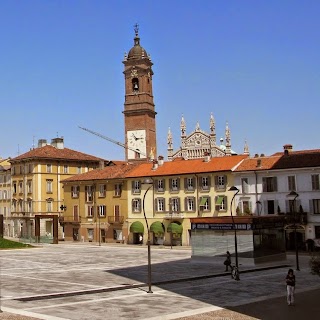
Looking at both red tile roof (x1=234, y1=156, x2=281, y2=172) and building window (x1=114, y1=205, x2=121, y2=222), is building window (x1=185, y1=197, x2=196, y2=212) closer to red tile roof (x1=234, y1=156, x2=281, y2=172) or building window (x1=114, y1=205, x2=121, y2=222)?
red tile roof (x1=234, y1=156, x2=281, y2=172)

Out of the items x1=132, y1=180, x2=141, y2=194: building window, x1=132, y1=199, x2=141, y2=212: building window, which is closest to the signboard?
x1=132, y1=199, x2=141, y2=212: building window

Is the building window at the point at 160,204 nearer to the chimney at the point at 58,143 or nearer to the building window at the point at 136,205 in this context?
the building window at the point at 136,205

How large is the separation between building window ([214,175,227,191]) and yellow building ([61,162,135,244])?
1499cm

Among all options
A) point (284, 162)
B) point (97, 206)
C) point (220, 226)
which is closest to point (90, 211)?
point (97, 206)

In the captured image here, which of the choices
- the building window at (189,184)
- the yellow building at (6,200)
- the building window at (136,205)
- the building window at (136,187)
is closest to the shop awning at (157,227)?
the building window at (136,205)

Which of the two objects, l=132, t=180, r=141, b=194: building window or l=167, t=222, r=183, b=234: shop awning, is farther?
l=132, t=180, r=141, b=194: building window

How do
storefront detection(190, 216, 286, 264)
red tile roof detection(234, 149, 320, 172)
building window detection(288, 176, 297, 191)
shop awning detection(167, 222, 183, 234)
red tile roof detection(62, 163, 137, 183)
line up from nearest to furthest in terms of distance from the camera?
storefront detection(190, 216, 286, 264) → red tile roof detection(234, 149, 320, 172) → building window detection(288, 176, 297, 191) → shop awning detection(167, 222, 183, 234) → red tile roof detection(62, 163, 137, 183)

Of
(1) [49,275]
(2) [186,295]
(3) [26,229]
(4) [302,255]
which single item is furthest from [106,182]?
(2) [186,295]

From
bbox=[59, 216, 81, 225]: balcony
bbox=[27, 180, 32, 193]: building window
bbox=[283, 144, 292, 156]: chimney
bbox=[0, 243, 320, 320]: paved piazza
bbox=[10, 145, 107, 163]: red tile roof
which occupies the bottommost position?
bbox=[0, 243, 320, 320]: paved piazza

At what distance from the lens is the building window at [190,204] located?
70.9 m

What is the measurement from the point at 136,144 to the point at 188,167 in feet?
139

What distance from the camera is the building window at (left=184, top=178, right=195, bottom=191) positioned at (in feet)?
233

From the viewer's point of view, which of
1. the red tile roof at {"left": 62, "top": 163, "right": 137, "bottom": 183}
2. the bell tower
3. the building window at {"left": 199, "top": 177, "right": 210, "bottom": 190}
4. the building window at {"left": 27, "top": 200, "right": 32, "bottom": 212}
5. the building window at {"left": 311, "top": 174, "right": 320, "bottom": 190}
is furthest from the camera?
the bell tower

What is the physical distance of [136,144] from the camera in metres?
115
